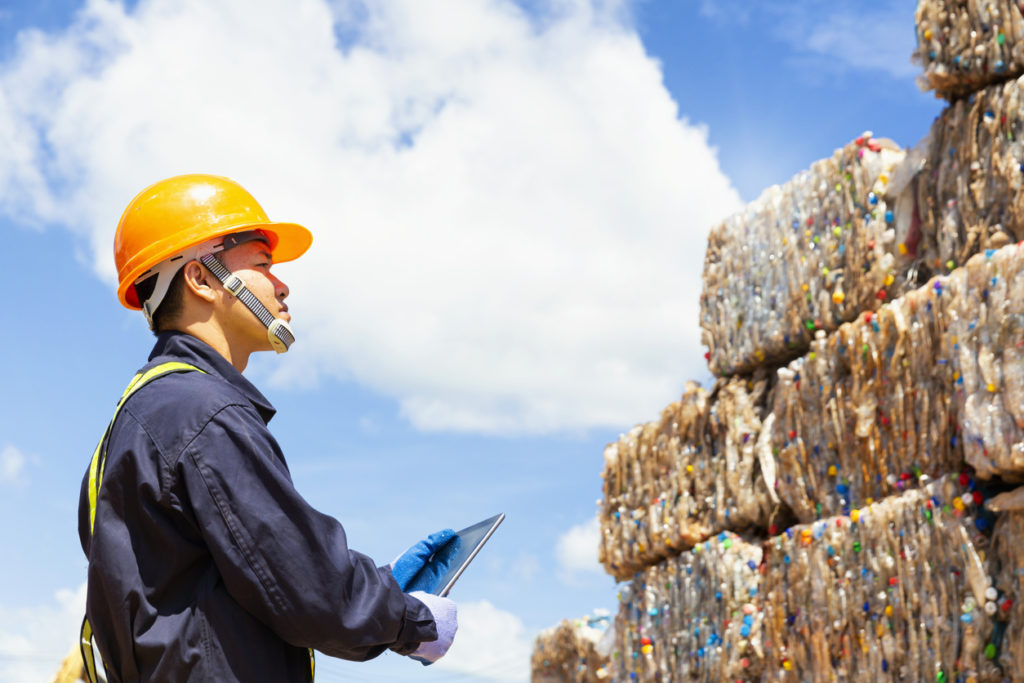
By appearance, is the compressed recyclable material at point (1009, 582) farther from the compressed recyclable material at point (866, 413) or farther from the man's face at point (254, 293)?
the man's face at point (254, 293)

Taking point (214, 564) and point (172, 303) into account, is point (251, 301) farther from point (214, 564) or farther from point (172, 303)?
point (214, 564)

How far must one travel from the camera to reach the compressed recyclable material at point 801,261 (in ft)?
16.7

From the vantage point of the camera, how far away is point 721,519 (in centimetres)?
572

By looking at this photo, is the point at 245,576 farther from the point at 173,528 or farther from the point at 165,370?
A: the point at 165,370

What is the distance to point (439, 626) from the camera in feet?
6.98

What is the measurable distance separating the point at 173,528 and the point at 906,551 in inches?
130

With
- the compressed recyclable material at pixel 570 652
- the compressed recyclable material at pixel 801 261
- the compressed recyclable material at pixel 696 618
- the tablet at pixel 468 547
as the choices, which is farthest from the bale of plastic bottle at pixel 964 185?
the compressed recyclable material at pixel 570 652

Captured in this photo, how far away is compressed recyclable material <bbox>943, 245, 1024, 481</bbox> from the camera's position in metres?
4.05

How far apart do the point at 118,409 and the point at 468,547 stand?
0.76 metres

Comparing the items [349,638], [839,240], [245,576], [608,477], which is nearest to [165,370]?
[245,576]

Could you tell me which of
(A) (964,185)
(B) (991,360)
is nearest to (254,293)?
(B) (991,360)

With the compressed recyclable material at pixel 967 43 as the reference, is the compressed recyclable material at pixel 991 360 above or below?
below

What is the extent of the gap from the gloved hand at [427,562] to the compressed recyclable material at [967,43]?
323 centimetres

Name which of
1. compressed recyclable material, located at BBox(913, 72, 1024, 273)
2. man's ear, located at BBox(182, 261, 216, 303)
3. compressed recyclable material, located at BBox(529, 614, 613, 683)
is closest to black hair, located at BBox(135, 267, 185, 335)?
man's ear, located at BBox(182, 261, 216, 303)
